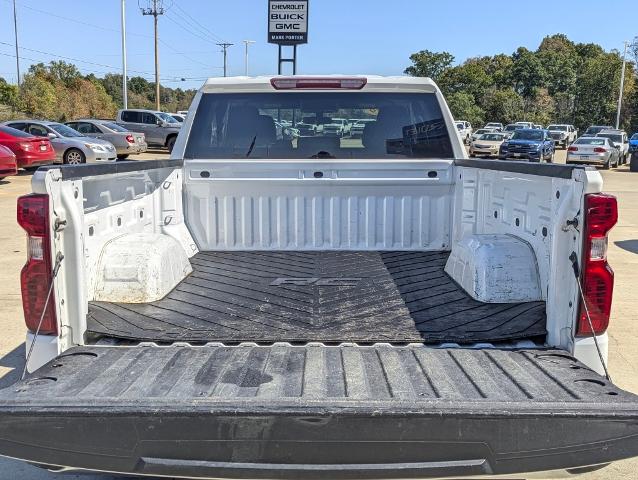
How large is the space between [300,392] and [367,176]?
2629mm

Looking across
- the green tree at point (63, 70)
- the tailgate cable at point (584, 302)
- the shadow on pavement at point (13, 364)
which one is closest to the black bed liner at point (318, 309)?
the tailgate cable at point (584, 302)

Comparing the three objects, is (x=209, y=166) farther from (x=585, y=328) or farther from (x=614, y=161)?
(x=614, y=161)

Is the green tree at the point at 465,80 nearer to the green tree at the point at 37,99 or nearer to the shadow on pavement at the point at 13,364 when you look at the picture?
the green tree at the point at 37,99

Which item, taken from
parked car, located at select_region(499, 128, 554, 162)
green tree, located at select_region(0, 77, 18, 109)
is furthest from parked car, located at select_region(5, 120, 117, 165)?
green tree, located at select_region(0, 77, 18, 109)

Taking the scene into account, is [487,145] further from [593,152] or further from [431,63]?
[431,63]

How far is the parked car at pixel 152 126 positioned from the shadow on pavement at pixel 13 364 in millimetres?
26072

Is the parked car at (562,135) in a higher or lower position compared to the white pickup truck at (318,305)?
higher

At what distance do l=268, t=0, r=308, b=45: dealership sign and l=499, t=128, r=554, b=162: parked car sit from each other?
1385 centimetres

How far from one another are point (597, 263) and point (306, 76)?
2.54m

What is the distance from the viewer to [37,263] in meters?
2.74

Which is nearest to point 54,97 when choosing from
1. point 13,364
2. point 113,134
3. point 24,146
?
point 113,134

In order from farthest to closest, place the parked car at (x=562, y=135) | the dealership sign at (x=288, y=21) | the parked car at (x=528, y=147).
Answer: the parked car at (x=562, y=135)
the parked car at (x=528, y=147)
the dealership sign at (x=288, y=21)

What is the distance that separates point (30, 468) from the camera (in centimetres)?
361

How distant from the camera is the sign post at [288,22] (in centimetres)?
2264
